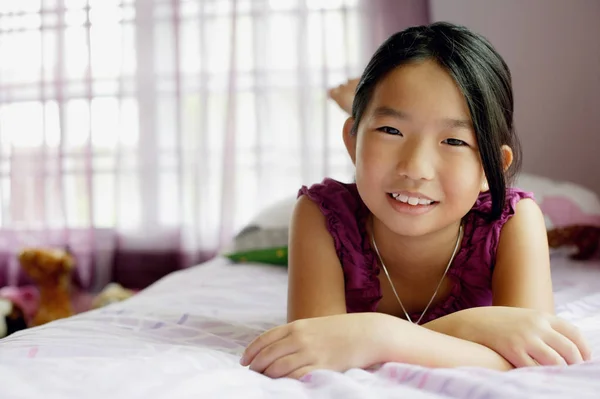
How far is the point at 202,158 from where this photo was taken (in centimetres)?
283

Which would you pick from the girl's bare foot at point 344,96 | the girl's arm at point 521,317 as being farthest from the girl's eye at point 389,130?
the girl's bare foot at point 344,96

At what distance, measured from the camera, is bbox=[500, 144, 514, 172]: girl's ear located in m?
1.10

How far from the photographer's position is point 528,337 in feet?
2.81

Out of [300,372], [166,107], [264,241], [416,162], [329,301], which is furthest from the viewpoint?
[166,107]

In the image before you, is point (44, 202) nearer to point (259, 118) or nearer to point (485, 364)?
point (259, 118)

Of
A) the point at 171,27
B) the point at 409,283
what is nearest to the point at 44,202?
the point at 171,27

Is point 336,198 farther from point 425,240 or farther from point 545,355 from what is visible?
point 545,355

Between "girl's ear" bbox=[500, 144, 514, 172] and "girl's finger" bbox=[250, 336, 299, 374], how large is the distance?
0.50 meters

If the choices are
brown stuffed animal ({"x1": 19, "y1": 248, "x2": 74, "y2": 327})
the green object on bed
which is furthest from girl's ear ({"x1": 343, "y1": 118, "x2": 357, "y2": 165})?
brown stuffed animal ({"x1": 19, "y1": 248, "x2": 74, "y2": 327})

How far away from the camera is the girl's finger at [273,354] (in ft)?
2.74

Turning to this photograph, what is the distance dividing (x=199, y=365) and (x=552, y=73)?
6.87ft

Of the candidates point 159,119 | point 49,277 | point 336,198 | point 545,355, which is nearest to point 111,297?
point 49,277

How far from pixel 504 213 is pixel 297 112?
5.49ft

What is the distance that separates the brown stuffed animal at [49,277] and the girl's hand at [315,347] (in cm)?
204
